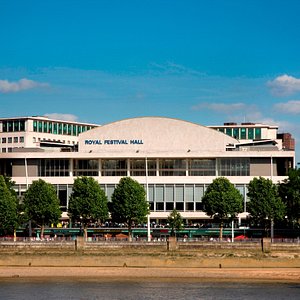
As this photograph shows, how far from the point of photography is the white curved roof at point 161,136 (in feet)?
561

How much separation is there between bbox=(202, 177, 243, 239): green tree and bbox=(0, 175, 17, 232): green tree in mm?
30882

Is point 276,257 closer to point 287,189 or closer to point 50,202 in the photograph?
point 287,189

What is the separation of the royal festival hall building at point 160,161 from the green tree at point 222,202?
65.2 ft

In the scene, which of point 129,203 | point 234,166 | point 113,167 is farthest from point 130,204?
point 234,166

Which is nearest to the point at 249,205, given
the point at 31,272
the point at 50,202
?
the point at 50,202

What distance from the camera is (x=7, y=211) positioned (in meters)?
139

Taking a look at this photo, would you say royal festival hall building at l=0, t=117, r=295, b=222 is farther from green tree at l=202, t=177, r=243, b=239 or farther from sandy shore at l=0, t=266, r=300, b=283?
sandy shore at l=0, t=266, r=300, b=283

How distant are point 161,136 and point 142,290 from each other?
67.7 metres

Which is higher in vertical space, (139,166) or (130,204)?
(139,166)

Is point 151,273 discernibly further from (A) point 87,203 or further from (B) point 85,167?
(B) point 85,167

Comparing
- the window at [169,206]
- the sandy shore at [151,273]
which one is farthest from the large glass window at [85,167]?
the sandy shore at [151,273]

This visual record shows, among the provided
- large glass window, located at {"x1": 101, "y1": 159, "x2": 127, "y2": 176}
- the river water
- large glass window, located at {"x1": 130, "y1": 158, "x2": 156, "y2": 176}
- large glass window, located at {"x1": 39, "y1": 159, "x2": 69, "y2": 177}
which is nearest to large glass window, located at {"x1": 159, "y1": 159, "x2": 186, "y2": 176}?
large glass window, located at {"x1": 130, "y1": 158, "x2": 156, "y2": 176}

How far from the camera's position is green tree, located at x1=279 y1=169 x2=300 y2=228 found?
146 metres

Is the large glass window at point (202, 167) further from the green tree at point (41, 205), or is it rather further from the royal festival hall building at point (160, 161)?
the green tree at point (41, 205)
